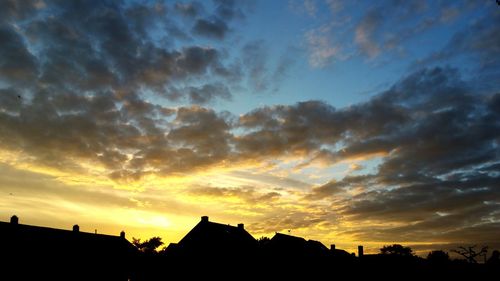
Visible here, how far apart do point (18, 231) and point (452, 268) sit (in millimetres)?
57778

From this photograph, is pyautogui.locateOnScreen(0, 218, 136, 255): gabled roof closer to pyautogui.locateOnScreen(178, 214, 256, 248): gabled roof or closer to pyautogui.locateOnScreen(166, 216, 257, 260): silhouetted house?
pyautogui.locateOnScreen(166, 216, 257, 260): silhouetted house

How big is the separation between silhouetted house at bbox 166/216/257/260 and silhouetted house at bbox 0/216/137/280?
336 inches

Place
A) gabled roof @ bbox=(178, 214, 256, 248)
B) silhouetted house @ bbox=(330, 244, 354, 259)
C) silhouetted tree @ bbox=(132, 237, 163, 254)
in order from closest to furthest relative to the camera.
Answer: gabled roof @ bbox=(178, 214, 256, 248), silhouetted house @ bbox=(330, 244, 354, 259), silhouetted tree @ bbox=(132, 237, 163, 254)

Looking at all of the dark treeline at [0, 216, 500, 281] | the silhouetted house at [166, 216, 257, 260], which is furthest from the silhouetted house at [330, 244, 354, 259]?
the silhouetted house at [166, 216, 257, 260]

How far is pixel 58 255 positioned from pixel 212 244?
17515 mm

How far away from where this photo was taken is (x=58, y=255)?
46.0 m

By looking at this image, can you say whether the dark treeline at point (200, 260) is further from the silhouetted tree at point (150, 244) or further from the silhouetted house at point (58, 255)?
the silhouetted tree at point (150, 244)

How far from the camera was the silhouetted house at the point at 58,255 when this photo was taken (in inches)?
1672

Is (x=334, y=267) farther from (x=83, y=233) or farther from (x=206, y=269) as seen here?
(x=83, y=233)

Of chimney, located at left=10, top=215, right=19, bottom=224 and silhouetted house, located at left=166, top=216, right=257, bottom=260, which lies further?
silhouetted house, located at left=166, top=216, right=257, bottom=260


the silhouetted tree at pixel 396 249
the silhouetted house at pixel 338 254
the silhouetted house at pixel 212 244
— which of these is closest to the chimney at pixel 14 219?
the silhouetted house at pixel 212 244

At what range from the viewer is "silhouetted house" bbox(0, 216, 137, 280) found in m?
42.5

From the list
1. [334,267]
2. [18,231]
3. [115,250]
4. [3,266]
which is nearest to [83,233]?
[115,250]

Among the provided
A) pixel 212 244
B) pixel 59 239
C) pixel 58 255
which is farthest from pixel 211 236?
pixel 59 239
